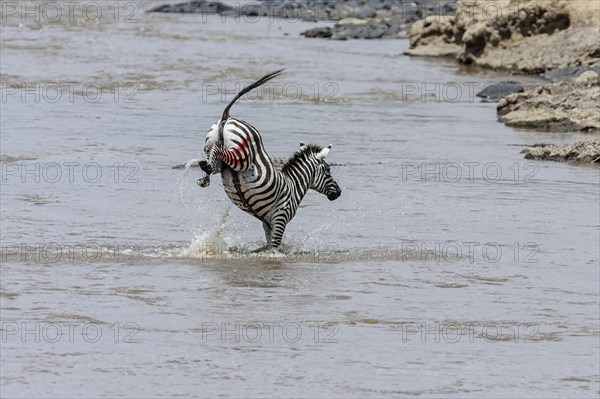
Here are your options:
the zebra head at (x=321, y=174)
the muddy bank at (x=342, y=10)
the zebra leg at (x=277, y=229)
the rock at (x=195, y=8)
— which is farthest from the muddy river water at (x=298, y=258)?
the rock at (x=195, y=8)

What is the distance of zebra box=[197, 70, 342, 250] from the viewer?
11.6 m

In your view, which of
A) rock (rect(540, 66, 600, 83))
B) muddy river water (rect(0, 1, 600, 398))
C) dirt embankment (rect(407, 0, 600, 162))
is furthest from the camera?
rock (rect(540, 66, 600, 83))

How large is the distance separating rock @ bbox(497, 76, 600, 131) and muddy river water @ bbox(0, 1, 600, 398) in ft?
1.30

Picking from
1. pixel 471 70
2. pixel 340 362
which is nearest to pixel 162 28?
pixel 471 70

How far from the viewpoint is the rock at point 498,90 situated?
25.8 m

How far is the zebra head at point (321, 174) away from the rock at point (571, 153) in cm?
642

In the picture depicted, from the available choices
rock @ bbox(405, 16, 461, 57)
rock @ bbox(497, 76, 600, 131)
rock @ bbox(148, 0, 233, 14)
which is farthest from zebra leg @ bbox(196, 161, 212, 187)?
rock @ bbox(148, 0, 233, 14)

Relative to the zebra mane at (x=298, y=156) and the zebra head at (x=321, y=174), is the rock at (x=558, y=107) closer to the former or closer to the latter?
the zebra head at (x=321, y=174)

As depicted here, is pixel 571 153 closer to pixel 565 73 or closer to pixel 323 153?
pixel 323 153

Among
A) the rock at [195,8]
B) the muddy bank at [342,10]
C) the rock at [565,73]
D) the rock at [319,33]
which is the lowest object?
the rock at [195,8]

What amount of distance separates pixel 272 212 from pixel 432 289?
182 centimetres

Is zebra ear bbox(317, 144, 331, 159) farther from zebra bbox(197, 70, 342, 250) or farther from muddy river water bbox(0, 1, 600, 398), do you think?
muddy river water bbox(0, 1, 600, 398)

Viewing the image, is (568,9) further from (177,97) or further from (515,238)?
(515,238)

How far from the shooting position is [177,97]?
2539 cm
